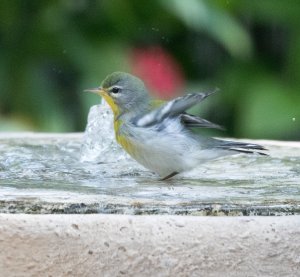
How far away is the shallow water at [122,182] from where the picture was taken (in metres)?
2.82

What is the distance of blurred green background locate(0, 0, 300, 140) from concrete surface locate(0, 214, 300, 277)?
3625mm

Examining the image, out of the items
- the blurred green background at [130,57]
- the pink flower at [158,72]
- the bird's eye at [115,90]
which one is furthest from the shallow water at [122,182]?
the blurred green background at [130,57]

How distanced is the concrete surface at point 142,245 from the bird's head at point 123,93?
1278mm

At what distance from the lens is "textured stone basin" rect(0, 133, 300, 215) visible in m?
2.82

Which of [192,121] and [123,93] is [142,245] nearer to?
[192,121]

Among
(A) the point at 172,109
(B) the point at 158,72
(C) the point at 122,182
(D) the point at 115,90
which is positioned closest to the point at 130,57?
(B) the point at 158,72

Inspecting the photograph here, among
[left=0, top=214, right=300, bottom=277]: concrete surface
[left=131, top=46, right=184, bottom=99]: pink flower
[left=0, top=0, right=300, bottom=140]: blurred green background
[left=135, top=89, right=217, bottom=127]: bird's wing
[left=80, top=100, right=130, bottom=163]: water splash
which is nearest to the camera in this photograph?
[left=0, top=214, right=300, bottom=277]: concrete surface

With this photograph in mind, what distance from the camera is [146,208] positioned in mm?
2814

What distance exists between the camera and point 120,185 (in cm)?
343

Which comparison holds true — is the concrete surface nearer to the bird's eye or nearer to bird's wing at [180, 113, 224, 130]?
bird's wing at [180, 113, 224, 130]

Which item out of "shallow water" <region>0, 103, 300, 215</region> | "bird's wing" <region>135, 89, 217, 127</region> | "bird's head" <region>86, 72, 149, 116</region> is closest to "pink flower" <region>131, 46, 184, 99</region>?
"shallow water" <region>0, 103, 300, 215</region>

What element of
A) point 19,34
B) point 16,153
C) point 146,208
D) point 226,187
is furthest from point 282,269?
point 19,34

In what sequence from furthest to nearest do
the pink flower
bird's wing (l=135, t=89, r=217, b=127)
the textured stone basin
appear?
the pink flower
bird's wing (l=135, t=89, r=217, b=127)
the textured stone basin

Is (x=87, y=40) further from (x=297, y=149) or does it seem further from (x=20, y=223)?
(x=20, y=223)
